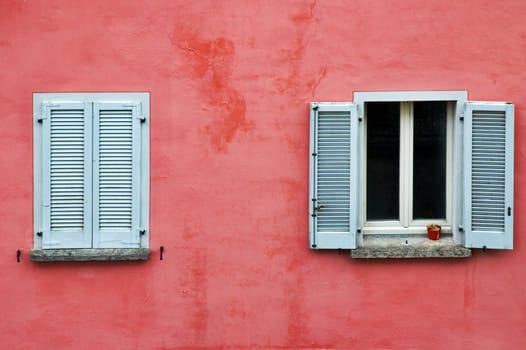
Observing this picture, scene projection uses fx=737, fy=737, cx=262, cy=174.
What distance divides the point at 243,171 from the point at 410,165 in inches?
60.1

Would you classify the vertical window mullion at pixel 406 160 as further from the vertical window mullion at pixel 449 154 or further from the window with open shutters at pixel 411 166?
the vertical window mullion at pixel 449 154

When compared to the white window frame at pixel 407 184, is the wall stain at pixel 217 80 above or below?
above

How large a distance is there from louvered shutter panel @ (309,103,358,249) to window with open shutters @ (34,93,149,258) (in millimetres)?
1531

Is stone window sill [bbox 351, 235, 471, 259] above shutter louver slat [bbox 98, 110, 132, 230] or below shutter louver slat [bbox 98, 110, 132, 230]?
below

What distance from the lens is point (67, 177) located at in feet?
21.3

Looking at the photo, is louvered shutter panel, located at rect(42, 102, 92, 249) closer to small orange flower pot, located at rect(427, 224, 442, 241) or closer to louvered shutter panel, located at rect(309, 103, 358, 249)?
louvered shutter panel, located at rect(309, 103, 358, 249)

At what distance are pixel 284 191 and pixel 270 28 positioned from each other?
145cm

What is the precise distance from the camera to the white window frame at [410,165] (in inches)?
256

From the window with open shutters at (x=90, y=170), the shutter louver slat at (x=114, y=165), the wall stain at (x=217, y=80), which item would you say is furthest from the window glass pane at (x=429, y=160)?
the shutter louver slat at (x=114, y=165)

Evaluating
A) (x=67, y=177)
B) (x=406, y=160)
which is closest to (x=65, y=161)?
(x=67, y=177)

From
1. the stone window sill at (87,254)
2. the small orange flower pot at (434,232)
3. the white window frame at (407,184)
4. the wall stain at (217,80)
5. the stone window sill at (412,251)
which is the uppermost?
the wall stain at (217,80)

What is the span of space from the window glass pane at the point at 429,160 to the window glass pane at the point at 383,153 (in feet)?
0.58

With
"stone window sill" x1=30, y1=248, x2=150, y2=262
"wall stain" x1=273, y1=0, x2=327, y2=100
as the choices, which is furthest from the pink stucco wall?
"stone window sill" x1=30, y1=248, x2=150, y2=262

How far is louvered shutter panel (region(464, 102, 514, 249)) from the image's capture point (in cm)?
643
